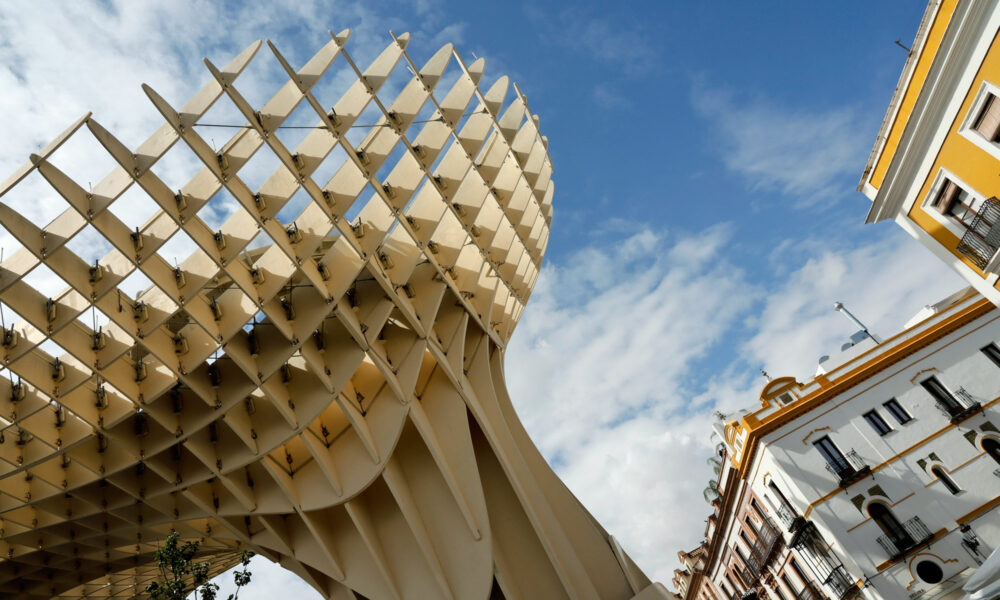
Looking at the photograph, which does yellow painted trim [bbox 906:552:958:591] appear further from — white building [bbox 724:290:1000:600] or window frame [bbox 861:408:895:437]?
window frame [bbox 861:408:895:437]

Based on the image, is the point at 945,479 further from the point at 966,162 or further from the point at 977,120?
the point at 977,120

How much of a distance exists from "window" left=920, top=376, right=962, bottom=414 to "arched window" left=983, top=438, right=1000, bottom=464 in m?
1.86

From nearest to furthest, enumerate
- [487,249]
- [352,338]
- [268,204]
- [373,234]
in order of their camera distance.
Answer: [268,204] → [373,234] → [352,338] → [487,249]

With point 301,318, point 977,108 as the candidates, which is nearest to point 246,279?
point 301,318

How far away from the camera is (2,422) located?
1944cm

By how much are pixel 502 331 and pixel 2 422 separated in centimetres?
1713

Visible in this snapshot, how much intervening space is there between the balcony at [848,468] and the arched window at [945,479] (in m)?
2.88

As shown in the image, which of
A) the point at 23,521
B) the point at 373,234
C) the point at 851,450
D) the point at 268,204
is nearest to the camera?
the point at 268,204

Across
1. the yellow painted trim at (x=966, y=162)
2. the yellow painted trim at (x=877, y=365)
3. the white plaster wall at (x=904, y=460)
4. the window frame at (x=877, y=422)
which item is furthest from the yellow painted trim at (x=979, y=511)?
the yellow painted trim at (x=966, y=162)

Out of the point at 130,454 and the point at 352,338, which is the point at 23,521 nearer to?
the point at 130,454

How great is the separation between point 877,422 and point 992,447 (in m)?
4.83

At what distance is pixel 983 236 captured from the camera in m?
17.5

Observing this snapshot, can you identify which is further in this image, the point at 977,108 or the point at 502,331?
the point at 502,331

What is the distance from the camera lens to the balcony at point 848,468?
98.8 ft
